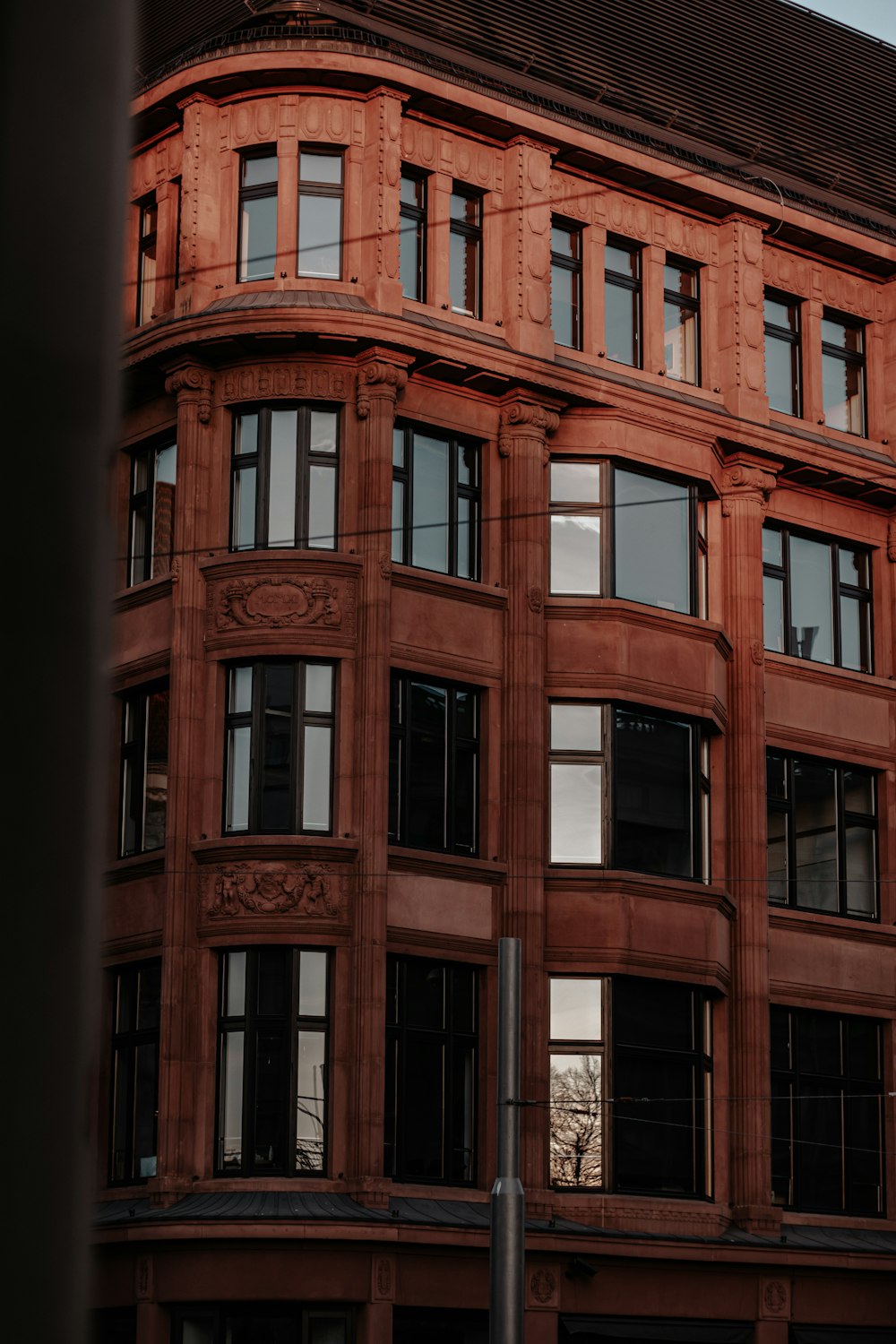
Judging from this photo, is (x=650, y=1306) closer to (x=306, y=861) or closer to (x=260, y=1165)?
(x=260, y=1165)

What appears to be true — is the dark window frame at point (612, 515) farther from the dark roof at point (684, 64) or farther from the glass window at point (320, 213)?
the dark roof at point (684, 64)

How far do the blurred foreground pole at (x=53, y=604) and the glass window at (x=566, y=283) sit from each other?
29.2 meters

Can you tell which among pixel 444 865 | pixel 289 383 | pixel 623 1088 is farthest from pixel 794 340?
pixel 623 1088

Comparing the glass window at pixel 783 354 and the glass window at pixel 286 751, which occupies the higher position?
the glass window at pixel 783 354

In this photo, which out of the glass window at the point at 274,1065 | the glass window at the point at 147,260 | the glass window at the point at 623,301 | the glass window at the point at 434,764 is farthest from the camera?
the glass window at the point at 623,301

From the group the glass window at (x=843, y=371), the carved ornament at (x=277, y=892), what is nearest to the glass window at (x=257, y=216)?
the carved ornament at (x=277, y=892)

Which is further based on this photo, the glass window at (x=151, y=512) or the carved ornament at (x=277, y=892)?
the glass window at (x=151, y=512)

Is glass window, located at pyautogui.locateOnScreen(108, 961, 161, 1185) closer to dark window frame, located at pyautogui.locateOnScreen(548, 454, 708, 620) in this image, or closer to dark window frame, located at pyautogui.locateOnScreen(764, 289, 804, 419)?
dark window frame, located at pyautogui.locateOnScreen(548, 454, 708, 620)

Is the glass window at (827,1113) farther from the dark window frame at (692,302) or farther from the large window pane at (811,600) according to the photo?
Answer: the dark window frame at (692,302)

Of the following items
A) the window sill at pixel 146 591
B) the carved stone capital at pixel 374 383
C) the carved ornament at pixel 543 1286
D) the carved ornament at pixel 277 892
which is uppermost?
the carved stone capital at pixel 374 383

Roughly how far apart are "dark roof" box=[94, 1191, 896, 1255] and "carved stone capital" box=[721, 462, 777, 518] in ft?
34.8

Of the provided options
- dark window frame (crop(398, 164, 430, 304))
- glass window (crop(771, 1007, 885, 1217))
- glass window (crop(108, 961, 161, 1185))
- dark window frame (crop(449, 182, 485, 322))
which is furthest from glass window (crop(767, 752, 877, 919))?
glass window (crop(108, 961, 161, 1185))

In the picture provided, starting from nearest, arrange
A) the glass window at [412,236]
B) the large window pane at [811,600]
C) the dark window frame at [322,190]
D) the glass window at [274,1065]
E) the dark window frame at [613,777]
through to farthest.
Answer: the glass window at [274,1065] → the dark window frame at [322,190] → the dark window frame at [613,777] → the glass window at [412,236] → the large window pane at [811,600]

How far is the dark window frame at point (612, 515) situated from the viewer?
3005 cm
